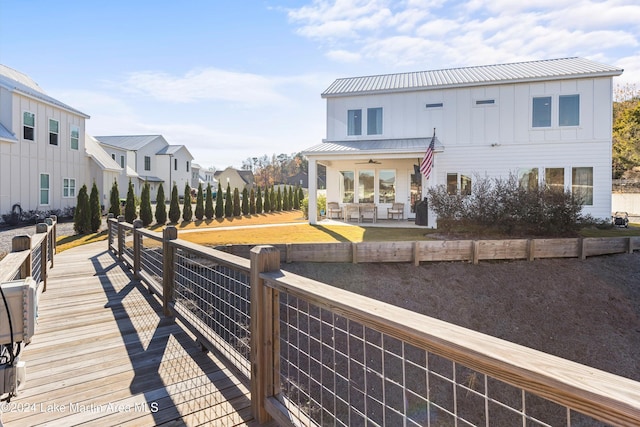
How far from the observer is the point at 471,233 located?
1063 centimetres

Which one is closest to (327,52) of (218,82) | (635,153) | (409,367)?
(218,82)

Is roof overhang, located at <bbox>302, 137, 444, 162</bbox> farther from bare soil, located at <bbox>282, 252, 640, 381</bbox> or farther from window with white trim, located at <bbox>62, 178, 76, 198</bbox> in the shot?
window with white trim, located at <bbox>62, 178, 76, 198</bbox>

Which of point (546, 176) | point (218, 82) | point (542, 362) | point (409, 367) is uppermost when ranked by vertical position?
point (218, 82)

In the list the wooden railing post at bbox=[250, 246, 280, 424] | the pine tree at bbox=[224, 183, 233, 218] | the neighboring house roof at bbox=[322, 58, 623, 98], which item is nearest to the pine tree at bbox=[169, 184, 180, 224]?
the pine tree at bbox=[224, 183, 233, 218]

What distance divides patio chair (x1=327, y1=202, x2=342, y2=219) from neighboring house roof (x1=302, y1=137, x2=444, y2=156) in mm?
2654

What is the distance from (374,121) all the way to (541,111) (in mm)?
6547

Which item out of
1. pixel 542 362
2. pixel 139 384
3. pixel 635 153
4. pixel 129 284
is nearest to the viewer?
pixel 542 362

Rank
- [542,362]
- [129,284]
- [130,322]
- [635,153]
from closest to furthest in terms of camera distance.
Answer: [542,362]
[130,322]
[129,284]
[635,153]

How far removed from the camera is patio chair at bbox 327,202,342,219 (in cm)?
1540

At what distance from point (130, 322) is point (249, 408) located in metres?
2.36

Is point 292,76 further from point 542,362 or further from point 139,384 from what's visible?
point 542,362

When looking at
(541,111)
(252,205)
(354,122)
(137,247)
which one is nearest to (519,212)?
(541,111)

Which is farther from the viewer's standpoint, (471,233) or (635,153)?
(635,153)

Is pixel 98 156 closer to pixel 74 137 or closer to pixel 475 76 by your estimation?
pixel 74 137
